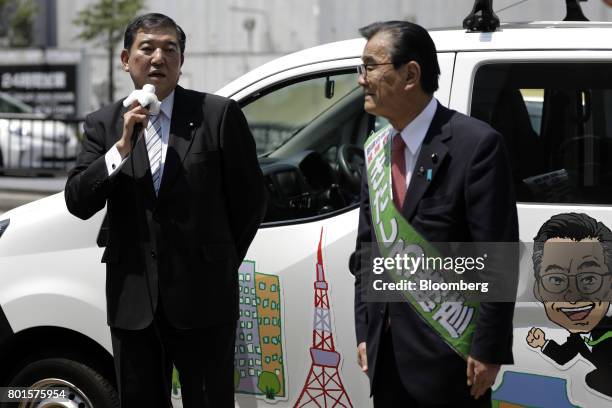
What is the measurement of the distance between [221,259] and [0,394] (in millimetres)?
1517

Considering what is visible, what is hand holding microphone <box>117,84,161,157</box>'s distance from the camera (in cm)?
321

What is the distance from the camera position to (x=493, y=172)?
288cm

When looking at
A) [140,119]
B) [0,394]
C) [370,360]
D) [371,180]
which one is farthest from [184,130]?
[0,394]

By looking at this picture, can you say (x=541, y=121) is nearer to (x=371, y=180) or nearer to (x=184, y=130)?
(x=371, y=180)

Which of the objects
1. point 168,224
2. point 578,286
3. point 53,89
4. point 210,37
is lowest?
point 53,89

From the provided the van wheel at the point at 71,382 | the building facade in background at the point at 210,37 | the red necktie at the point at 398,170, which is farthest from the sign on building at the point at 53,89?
the red necktie at the point at 398,170

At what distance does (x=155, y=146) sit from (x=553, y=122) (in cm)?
152

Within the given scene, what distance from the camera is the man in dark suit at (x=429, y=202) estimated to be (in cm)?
288

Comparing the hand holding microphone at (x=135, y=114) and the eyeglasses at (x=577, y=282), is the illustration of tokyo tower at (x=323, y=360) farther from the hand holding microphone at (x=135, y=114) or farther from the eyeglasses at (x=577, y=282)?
the hand holding microphone at (x=135, y=114)

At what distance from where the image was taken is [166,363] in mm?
3562

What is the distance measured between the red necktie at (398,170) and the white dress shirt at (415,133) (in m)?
0.02

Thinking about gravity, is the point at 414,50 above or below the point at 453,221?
above

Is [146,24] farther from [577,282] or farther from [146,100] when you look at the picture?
[577,282]

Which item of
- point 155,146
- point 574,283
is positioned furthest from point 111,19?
point 574,283
